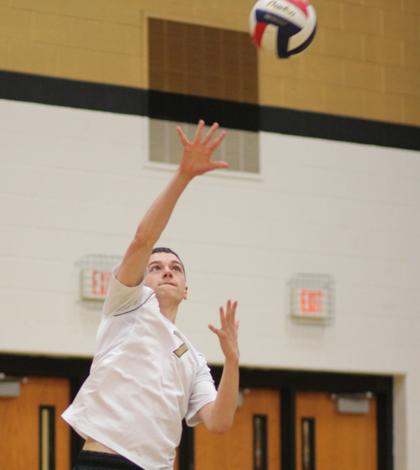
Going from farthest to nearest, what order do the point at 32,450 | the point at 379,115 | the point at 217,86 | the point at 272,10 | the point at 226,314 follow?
the point at 379,115 < the point at 217,86 < the point at 32,450 < the point at 272,10 < the point at 226,314

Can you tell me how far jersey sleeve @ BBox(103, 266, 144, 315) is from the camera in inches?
189

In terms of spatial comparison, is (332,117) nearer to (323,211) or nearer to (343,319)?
(323,211)

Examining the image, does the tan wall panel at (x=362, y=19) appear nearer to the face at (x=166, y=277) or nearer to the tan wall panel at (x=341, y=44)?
the tan wall panel at (x=341, y=44)

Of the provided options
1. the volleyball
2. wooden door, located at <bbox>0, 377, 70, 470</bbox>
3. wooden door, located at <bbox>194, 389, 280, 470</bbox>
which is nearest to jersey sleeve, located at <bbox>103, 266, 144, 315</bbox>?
the volleyball

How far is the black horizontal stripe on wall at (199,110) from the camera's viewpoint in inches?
371

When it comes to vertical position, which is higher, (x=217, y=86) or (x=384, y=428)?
(x=217, y=86)

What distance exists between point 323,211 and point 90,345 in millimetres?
2537

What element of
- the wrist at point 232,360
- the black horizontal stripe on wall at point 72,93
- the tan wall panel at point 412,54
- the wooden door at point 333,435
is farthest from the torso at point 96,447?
the tan wall panel at point 412,54

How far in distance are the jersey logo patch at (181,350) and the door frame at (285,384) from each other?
4.45m

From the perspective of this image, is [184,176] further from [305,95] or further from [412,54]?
[412,54]

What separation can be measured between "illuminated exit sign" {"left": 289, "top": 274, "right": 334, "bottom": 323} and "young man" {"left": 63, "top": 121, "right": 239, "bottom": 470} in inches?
202

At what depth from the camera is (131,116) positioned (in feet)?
32.1

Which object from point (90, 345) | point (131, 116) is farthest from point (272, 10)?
point (90, 345)

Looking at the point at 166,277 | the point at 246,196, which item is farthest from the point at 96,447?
the point at 246,196
